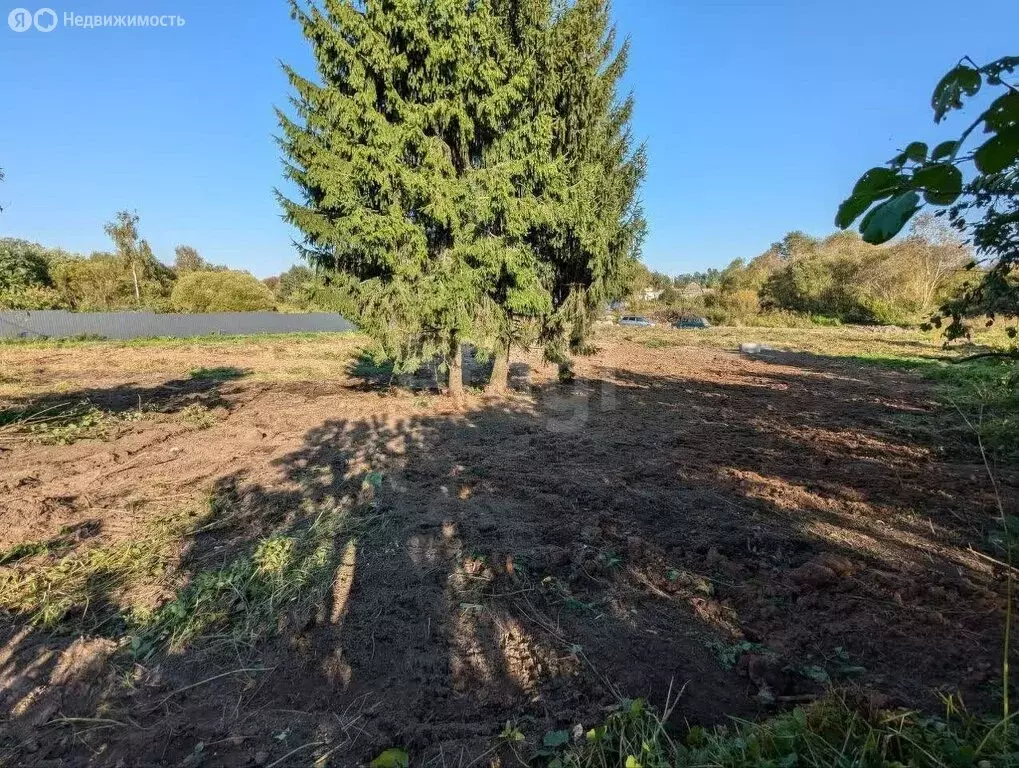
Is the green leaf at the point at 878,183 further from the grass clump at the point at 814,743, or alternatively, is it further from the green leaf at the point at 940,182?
the grass clump at the point at 814,743

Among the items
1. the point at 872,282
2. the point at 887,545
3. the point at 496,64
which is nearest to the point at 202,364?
the point at 496,64

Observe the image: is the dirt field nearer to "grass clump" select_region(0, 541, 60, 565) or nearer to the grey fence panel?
"grass clump" select_region(0, 541, 60, 565)

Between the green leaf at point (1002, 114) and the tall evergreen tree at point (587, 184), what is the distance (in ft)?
26.6

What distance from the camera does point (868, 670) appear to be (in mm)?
2383

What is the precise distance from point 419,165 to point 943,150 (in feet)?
26.9

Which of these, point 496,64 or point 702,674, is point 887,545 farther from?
point 496,64

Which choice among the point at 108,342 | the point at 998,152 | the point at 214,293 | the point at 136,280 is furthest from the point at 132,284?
the point at 998,152

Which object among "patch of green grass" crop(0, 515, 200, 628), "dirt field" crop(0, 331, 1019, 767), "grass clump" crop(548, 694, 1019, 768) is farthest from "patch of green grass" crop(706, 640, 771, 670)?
"patch of green grass" crop(0, 515, 200, 628)

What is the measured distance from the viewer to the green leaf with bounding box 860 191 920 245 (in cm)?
77

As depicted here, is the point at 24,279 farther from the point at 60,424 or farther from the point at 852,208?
the point at 852,208

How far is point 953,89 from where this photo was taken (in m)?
0.97

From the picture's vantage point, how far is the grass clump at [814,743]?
1.43m

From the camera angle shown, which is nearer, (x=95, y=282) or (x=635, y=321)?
(x=95, y=282)

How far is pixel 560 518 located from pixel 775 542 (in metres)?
1.78
